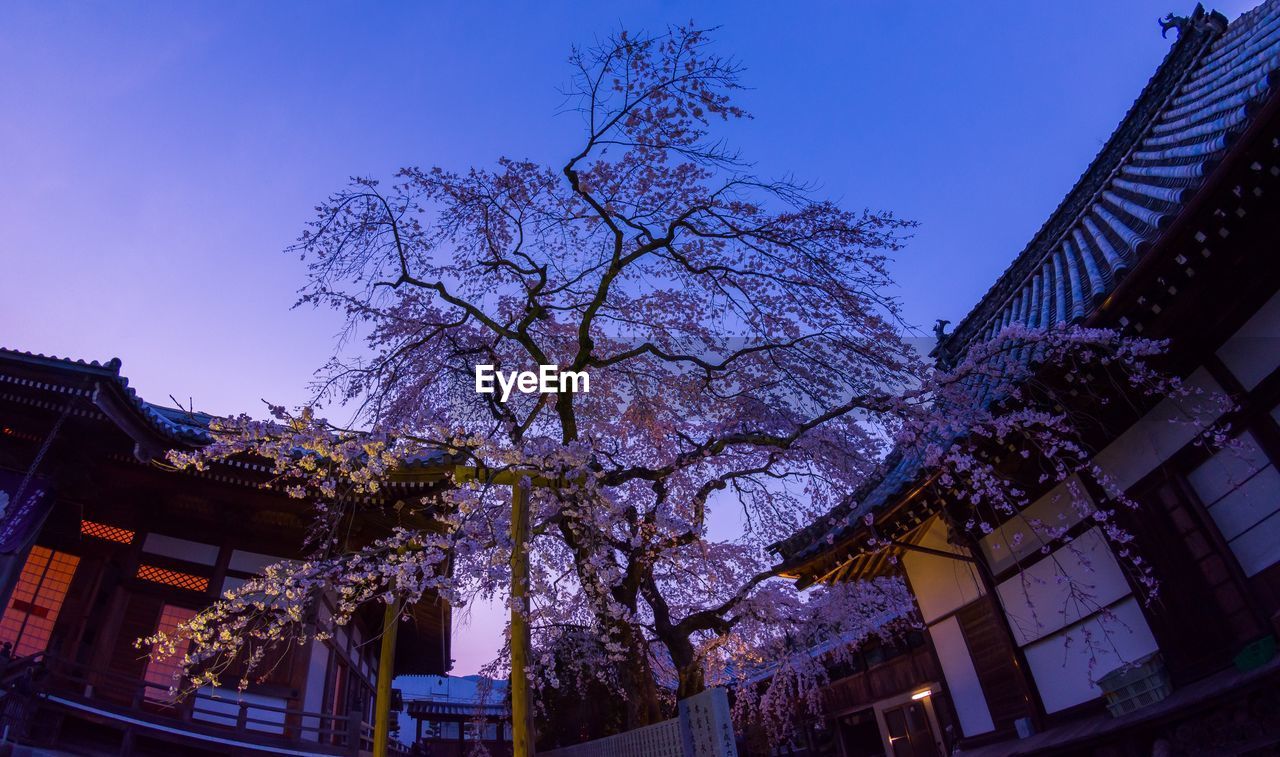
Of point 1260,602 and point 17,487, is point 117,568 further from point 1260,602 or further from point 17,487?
point 1260,602

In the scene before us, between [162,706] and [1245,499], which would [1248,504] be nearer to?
[1245,499]

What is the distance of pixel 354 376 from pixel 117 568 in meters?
4.62

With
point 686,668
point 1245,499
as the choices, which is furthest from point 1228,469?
point 686,668

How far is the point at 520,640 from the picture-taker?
740 cm

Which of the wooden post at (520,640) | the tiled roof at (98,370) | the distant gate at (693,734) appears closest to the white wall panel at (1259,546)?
the distant gate at (693,734)

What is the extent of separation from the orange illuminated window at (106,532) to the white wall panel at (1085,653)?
512 inches

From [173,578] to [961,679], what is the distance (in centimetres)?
1203

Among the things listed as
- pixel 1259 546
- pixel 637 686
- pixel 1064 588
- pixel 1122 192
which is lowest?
pixel 1259 546

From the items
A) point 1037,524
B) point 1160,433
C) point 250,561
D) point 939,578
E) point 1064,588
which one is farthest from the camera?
point 250,561

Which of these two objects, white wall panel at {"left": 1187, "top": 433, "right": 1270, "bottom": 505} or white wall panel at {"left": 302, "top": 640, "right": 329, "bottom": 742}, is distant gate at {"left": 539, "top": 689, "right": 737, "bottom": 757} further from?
white wall panel at {"left": 302, "top": 640, "right": 329, "bottom": 742}

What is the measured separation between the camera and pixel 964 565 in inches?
378

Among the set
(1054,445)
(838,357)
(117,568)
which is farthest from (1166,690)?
(117,568)

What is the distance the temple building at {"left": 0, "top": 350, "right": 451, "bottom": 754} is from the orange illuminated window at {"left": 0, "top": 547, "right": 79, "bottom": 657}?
0.02 metres

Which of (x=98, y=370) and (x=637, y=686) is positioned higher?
(x=98, y=370)
